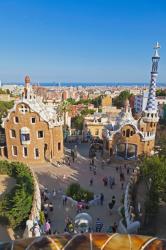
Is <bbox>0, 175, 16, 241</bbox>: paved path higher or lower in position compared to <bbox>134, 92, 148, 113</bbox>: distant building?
lower

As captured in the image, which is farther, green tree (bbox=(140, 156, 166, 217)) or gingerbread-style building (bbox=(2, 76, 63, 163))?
gingerbread-style building (bbox=(2, 76, 63, 163))

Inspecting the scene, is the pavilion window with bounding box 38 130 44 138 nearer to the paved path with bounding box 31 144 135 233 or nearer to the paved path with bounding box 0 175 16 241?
the paved path with bounding box 31 144 135 233

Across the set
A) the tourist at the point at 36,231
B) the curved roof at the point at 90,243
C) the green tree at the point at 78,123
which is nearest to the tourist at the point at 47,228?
the tourist at the point at 36,231

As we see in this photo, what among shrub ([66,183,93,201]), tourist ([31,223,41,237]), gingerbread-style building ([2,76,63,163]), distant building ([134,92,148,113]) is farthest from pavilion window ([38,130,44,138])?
distant building ([134,92,148,113])

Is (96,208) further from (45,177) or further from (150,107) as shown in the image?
(150,107)

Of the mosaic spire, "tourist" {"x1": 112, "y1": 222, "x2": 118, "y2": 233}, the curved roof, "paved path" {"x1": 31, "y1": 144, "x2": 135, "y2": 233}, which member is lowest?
"paved path" {"x1": 31, "y1": 144, "x2": 135, "y2": 233}

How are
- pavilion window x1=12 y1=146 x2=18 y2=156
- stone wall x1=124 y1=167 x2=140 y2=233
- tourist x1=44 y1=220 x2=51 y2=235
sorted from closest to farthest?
stone wall x1=124 y1=167 x2=140 y2=233
tourist x1=44 y1=220 x2=51 y2=235
pavilion window x1=12 y1=146 x2=18 y2=156

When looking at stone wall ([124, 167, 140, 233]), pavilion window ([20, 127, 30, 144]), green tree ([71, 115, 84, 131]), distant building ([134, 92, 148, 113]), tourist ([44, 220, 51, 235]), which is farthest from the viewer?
distant building ([134, 92, 148, 113])

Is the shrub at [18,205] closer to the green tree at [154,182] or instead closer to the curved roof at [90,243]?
the green tree at [154,182]

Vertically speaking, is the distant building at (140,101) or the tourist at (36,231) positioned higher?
→ the distant building at (140,101)
